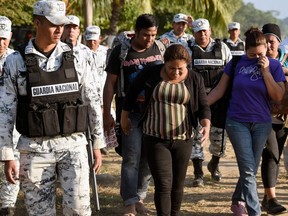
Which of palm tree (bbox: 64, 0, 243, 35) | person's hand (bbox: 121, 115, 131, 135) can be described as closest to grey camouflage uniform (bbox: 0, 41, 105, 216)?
person's hand (bbox: 121, 115, 131, 135)

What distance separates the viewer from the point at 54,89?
475cm

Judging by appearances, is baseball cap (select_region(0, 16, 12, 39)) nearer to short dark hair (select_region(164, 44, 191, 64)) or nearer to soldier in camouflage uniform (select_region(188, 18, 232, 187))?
short dark hair (select_region(164, 44, 191, 64))

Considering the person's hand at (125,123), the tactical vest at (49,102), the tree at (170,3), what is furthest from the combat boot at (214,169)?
the tree at (170,3)

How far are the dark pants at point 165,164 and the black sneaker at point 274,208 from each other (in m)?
1.35

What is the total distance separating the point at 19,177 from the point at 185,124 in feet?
5.02

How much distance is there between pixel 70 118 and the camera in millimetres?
4836

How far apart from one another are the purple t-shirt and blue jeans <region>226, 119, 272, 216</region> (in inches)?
3.0

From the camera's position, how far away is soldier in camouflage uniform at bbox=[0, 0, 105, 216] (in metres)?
4.73

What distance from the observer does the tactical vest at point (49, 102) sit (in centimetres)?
470

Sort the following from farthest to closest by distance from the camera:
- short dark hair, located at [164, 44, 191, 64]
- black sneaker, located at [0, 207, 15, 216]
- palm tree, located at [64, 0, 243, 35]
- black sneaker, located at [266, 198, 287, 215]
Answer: palm tree, located at [64, 0, 243, 35]
black sneaker, located at [0, 207, 15, 216]
black sneaker, located at [266, 198, 287, 215]
short dark hair, located at [164, 44, 191, 64]

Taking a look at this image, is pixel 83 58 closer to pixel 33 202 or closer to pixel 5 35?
pixel 33 202

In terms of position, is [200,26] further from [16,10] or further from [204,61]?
[16,10]

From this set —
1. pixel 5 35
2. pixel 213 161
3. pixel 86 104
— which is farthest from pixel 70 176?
pixel 213 161

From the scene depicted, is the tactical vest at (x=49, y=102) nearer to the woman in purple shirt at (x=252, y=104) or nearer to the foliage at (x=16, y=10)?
A: the woman in purple shirt at (x=252, y=104)
